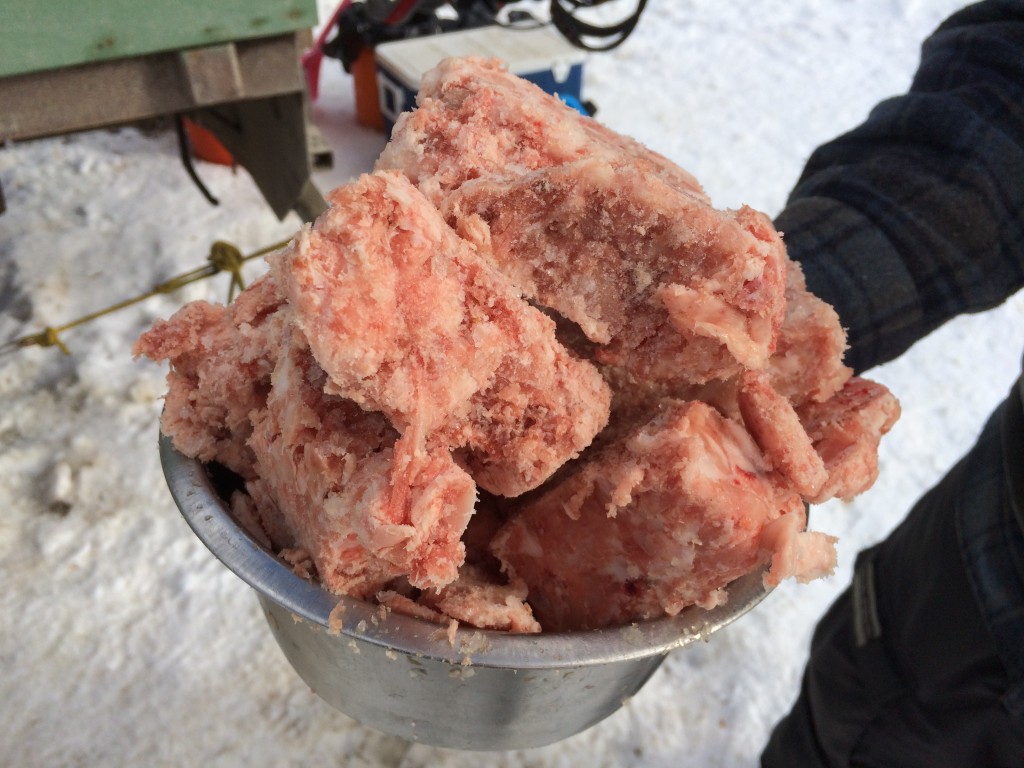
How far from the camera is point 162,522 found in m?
2.25

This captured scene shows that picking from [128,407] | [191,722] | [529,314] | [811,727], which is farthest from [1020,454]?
[128,407]

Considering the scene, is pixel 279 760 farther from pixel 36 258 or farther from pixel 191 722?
pixel 36 258

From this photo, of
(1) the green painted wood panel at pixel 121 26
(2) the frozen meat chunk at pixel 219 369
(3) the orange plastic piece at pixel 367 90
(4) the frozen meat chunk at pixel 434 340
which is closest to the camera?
(4) the frozen meat chunk at pixel 434 340

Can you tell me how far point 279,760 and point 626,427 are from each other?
1392mm

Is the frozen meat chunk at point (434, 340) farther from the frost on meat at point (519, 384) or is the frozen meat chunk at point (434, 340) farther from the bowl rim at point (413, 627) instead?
the bowl rim at point (413, 627)

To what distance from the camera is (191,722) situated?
189cm

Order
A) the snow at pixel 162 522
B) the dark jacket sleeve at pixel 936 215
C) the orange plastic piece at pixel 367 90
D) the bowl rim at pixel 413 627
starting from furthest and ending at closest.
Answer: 1. the orange plastic piece at pixel 367 90
2. the snow at pixel 162 522
3. the dark jacket sleeve at pixel 936 215
4. the bowl rim at pixel 413 627

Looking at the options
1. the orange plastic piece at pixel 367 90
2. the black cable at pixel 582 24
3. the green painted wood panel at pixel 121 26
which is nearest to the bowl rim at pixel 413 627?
the black cable at pixel 582 24

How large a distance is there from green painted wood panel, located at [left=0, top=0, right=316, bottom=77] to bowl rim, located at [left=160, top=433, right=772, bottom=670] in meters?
1.75

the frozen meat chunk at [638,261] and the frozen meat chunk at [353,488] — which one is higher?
the frozen meat chunk at [638,261]

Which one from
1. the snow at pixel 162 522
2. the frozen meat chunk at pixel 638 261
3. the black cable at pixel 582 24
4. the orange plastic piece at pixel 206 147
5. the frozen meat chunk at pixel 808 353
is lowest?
the snow at pixel 162 522

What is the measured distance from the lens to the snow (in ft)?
6.23

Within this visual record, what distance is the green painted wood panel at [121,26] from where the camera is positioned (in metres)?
2.05

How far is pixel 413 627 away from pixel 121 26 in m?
2.05
